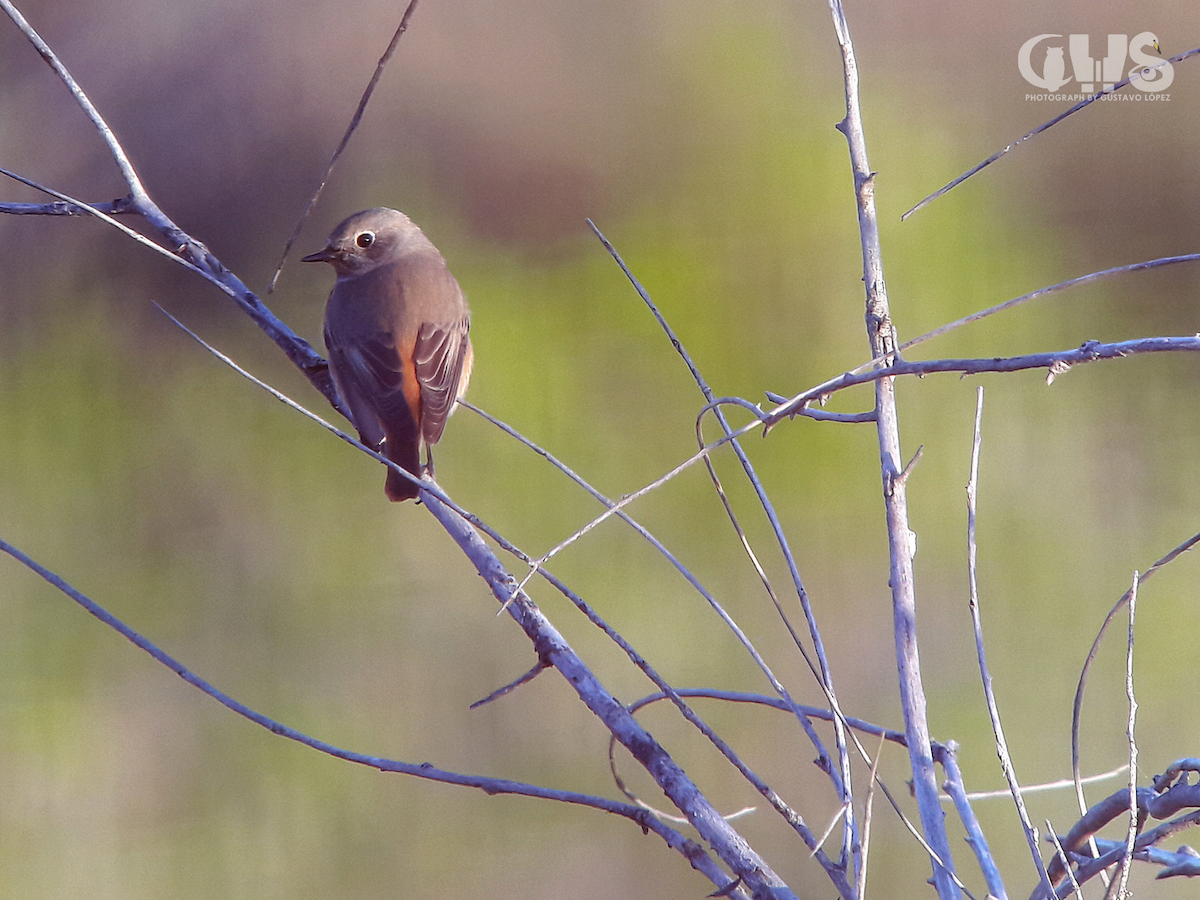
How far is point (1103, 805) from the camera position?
1154 millimetres

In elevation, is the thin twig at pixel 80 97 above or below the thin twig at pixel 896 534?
above

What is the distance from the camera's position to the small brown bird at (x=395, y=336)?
2551 mm

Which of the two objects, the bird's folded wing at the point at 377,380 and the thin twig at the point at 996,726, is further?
the bird's folded wing at the point at 377,380

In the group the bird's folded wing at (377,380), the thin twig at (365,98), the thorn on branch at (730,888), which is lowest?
the thorn on branch at (730,888)

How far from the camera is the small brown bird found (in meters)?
2.55

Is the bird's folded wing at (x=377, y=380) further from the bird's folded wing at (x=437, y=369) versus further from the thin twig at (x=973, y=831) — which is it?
the thin twig at (x=973, y=831)

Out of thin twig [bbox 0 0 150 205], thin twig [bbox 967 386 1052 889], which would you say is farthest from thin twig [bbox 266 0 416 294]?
thin twig [bbox 967 386 1052 889]

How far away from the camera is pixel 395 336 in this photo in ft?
8.86

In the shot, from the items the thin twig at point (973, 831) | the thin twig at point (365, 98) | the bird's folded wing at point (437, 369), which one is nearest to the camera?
the thin twig at point (973, 831)

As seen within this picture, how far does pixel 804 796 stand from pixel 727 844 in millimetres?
2474

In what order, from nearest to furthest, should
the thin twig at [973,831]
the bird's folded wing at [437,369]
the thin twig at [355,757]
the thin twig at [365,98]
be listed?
the thin twig at [973,831], the thin twig at [355,757], the thin twig at [365,98], the bird's folded wing at [437,369]

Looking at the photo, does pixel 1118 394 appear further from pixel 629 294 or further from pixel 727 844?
pixel 727 844

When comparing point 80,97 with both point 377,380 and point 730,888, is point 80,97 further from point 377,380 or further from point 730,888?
point 730,888

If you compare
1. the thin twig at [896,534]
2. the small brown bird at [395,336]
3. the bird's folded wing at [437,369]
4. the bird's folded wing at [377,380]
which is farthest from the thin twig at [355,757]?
the bird's folded wing at [437,369]
